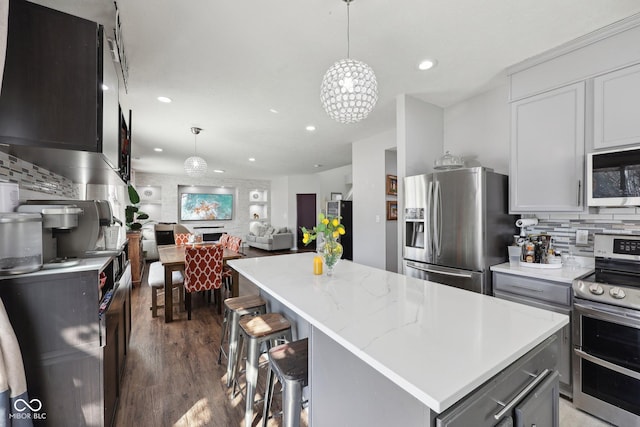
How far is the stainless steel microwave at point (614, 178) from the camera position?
178 cm

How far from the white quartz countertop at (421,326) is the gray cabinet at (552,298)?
1.03 m

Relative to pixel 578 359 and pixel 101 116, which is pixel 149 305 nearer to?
pixel 101 116

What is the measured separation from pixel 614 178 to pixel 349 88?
78.5 inches

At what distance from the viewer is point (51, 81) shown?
1.13m

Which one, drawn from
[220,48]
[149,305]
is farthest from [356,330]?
[149,305]

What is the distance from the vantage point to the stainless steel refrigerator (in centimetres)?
229

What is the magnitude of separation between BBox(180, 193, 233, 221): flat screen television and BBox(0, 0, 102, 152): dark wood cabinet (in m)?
8.50

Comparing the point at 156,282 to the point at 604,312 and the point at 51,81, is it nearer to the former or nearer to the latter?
the point at 51,81

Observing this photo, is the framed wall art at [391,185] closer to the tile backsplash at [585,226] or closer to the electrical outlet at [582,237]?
the tile backsplash at [585,226]

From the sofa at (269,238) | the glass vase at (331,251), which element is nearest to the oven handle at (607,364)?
the glass vase at (331,251)

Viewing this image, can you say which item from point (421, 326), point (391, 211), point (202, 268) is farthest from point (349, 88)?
point (391, 211)

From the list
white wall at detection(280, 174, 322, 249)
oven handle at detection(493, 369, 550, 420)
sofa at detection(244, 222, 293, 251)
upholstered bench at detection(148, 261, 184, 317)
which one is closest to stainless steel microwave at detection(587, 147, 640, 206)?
oven handle at detection(493, 369, 550, 420)

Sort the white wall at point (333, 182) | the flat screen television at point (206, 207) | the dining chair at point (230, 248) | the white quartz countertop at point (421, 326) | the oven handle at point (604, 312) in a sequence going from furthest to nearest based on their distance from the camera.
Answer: the white wall at point (333, 182) < the flat screen television at point (206, 207) < the dining chair at point (230, 248) < the oven handle at point (604, 312) < the white quartz countertop at point (421, 326)

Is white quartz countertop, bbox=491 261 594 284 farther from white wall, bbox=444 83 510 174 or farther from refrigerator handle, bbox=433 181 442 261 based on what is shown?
white wall, bbox=444 83 510 174
